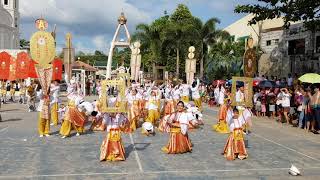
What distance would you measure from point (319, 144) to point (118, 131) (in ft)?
21.1

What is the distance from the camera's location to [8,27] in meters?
61.4

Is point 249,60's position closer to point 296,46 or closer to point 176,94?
point 176,94

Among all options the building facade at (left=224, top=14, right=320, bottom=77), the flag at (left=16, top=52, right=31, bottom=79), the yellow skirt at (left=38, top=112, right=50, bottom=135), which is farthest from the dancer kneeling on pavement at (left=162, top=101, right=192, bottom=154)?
the flag at (left=16, top=52, right=31, bottom=79)

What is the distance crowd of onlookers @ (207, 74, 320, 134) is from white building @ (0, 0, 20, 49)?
4483 centimetres

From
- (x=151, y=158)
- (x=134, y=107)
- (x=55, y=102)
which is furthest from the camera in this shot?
(x=55, y=102)

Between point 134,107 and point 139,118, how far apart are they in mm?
982

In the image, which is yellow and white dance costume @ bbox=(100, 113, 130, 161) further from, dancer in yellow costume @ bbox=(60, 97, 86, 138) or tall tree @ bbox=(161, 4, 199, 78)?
tall tree @ bbox=(161, 4, 199, 78)

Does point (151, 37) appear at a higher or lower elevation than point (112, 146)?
higher

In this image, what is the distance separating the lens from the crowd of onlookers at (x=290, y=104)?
54.3 feet

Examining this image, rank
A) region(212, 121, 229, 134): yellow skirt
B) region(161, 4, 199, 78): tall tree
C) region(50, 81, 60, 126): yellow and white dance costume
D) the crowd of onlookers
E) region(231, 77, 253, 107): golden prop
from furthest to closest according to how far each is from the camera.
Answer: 1. region(161, 4, 199, 78): tall tree
2. the crowd of onlookers
3. region(50, 81, 60, 126): yellow and white dance costume
4. region(212, 121, 229, 134): yellow skirt
5. region(231, 77, 253, 107): golden prop

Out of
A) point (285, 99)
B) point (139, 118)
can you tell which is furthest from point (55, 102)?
point (285, 99)

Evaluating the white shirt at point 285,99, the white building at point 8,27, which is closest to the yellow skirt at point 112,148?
the white shirt at point 285,99

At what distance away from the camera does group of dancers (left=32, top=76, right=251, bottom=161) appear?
36.0 feet

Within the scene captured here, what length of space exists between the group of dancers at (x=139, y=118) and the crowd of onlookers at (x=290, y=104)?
3.10 meters
